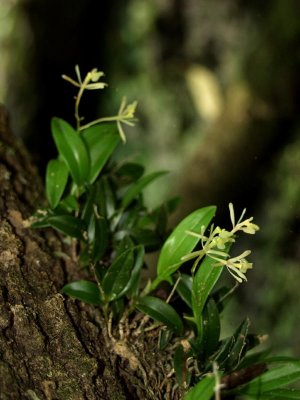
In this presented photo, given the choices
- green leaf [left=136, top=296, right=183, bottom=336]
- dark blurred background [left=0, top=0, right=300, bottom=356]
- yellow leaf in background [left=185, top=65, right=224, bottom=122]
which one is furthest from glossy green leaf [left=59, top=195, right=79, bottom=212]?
yellow leaf in background [left=185, top=65, right=224, bottom=122]

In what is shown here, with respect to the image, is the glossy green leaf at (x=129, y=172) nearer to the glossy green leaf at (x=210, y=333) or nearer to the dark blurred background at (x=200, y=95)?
the glossy green leaf at (x=210, y=333)

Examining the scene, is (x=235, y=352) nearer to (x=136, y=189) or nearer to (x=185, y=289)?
(x=185, y=289)

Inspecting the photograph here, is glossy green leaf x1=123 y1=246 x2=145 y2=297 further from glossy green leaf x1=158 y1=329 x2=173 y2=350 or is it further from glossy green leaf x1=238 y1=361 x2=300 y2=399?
glossy green leaf x1=238 y1=361 x2=300 y2=399

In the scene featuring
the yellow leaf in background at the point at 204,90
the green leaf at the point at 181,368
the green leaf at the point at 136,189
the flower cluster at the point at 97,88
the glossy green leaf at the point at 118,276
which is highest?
the flower cluster at the point at 97,88

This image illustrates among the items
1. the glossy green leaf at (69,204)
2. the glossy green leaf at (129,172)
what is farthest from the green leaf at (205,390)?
the glossy green leaf at (129,172)

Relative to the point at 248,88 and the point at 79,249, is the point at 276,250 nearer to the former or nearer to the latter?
the point at 248,88

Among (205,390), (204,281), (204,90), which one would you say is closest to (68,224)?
(204,281)
